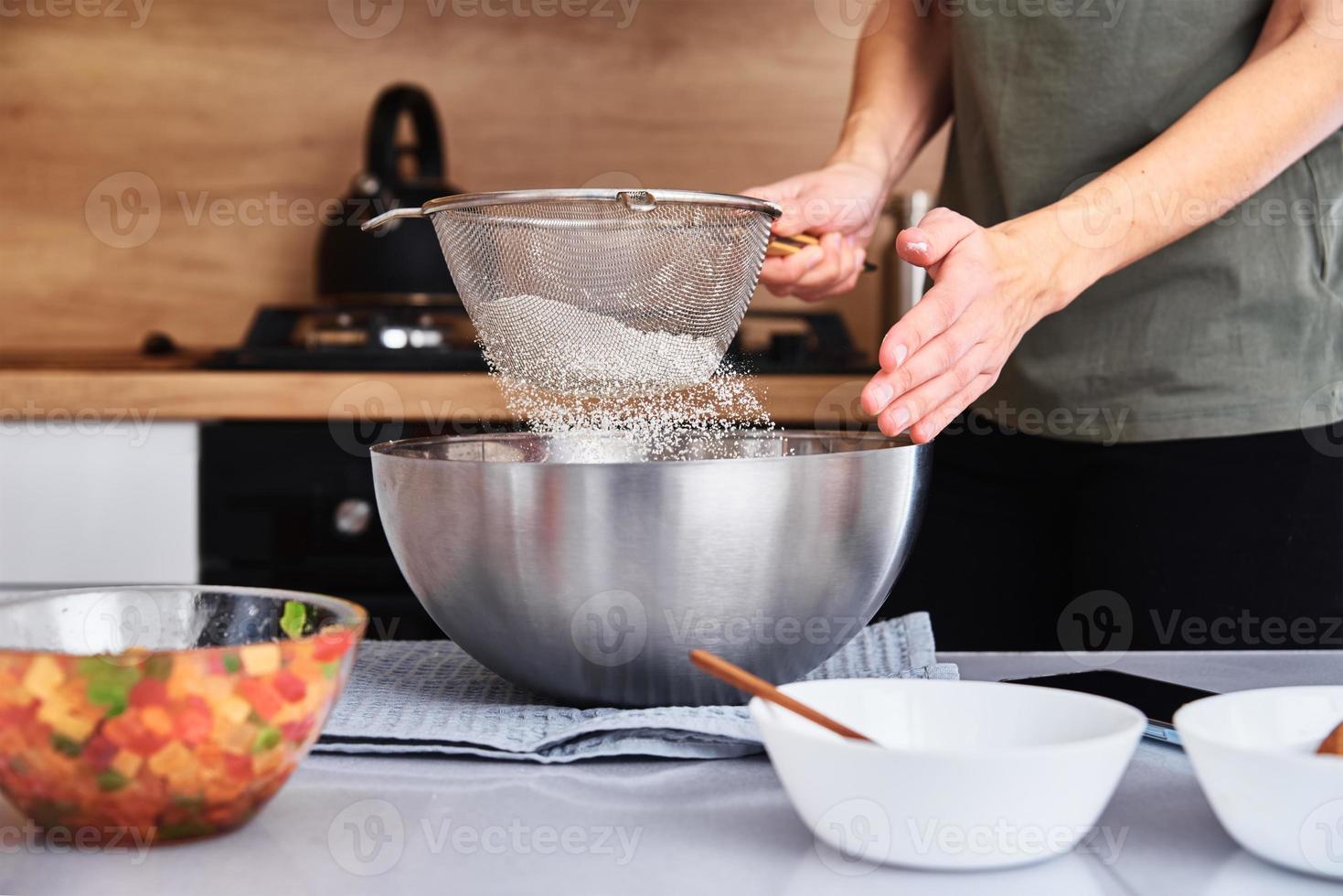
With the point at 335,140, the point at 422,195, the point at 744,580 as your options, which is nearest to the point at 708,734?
the point at 744,580

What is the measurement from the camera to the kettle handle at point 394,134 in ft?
6.52

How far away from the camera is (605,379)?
0.92 meters

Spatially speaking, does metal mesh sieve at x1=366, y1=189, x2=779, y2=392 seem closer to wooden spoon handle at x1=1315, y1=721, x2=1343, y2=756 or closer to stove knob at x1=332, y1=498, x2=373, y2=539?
wooden spoon handle at x1=1315, y1=721, x2=1343, y2=756

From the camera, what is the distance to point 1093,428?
42.3 inches

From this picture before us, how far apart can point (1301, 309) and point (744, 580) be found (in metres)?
0.63

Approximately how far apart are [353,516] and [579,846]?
4.29 feet

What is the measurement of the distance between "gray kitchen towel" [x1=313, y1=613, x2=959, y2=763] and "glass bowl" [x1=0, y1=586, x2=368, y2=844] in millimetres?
106

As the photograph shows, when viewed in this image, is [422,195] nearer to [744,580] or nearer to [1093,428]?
[1093,428]

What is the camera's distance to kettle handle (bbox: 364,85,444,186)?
199cm

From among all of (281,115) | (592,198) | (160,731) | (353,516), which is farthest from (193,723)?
(281,115)

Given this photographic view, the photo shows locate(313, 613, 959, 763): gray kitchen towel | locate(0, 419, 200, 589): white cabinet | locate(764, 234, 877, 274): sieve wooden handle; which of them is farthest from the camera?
locate(0, 419, 200, 589): white cabinet

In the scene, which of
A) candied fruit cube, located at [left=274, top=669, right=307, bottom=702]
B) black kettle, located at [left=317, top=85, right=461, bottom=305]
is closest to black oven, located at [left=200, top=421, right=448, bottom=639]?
black kettle, located at [left=317, top=85, right=461, bottom=305]

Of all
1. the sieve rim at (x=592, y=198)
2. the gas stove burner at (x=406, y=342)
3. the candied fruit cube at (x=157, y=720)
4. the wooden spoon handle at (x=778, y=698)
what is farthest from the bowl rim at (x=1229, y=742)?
the gas stove burner at (x=406, y=342)

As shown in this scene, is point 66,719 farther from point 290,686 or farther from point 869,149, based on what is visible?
point 869,149
